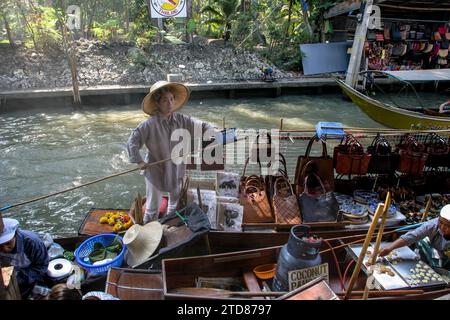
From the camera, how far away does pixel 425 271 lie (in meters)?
3.14

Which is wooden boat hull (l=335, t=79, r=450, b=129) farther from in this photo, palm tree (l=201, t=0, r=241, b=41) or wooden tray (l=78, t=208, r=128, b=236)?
palm tree (l=201, t=0, r=241, b=41)

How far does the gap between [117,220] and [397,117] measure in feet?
24.7

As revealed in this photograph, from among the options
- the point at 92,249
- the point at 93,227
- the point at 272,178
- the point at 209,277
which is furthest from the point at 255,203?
the point at 93,227

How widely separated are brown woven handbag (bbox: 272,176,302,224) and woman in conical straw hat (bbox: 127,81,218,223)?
3.92ft

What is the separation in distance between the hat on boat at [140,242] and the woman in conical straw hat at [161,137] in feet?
1.75

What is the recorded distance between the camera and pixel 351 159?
13.8 ft

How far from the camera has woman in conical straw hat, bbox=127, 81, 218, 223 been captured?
11.6 ft

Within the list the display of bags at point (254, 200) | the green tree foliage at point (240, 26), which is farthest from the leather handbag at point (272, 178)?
the green tree foliage at point (240, 26)

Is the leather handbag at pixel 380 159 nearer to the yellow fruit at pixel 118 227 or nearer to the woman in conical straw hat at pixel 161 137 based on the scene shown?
the woman in conical straw hat at pixel 161 137

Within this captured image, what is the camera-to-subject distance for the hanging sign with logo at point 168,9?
13.9 metres

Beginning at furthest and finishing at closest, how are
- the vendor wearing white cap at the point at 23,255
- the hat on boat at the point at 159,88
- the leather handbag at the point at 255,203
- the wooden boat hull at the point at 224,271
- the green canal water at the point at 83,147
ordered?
the green canal water at the point at 83,147 < the leather handbag at the point at 255,203 < the hat on boat at the point at 159,88 < the wooden boat hull at the point at 224,271 < the vendor wearing white cap at the point at 23,255

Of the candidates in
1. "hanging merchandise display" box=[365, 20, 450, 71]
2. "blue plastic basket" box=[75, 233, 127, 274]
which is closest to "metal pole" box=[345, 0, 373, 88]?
"hanging merchandise display" box=[365, 20, 450, 71]

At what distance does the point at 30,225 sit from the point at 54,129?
532 cm
